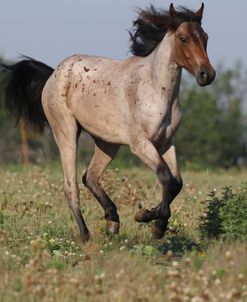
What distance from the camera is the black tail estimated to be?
11.9 meters

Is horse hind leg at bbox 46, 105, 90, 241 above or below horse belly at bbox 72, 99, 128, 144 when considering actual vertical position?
below

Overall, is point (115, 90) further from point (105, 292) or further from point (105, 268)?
point (105, 292)

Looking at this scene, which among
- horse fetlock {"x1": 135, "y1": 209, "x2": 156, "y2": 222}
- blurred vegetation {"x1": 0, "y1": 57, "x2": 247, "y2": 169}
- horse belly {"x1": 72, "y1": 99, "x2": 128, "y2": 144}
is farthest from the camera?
blurred vegetation {"x1": 0, "y1": 57, "x2": 247, "y2": 169}

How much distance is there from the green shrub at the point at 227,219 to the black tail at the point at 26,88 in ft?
10.3

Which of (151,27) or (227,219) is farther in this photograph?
(151,27)

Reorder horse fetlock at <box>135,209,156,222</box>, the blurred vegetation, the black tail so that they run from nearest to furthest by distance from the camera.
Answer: horse fetlock at <box>135,209,156,222</box> < the black tail < the blurred vegetation

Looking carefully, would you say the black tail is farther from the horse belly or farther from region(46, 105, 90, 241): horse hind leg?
the horse belly

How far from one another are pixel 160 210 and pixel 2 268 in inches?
110

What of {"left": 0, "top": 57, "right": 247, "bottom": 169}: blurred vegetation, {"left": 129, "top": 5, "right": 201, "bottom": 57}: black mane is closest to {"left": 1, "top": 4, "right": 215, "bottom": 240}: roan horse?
{"left": 129, "top": 5, "right": 201, "bottom": 57}: black mane

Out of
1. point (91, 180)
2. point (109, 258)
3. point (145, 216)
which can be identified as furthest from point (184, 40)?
point (109, 258)

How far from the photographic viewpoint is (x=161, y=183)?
937cm

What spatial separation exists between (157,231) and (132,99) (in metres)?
1.44

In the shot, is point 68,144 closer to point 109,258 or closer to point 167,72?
point 167,72

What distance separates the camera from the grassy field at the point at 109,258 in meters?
6.14
